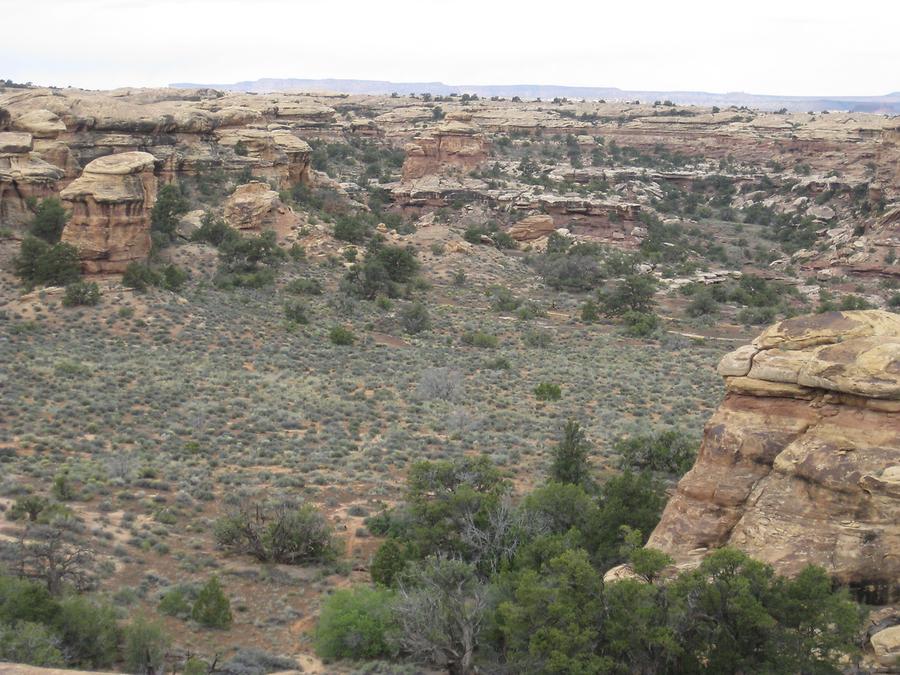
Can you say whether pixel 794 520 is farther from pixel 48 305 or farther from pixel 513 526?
pixel 48 305

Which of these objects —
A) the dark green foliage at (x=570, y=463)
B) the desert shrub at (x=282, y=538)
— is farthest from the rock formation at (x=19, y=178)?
the dark green foliage at (x=570, y=463)

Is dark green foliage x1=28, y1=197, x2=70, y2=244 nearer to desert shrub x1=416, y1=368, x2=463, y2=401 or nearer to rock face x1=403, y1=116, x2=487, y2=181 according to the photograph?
desert shrub x1=416, y1=368, x2=463, y2=401

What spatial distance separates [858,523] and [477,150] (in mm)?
66422

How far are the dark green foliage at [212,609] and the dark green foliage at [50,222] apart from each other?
Result: 30861 millimetres

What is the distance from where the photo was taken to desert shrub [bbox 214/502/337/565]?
16234mm

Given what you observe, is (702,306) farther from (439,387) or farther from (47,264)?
(47,264)

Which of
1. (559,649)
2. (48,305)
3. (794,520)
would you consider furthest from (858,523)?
(48,305)

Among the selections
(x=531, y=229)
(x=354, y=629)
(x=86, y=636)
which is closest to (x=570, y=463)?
(x=354, y=629)

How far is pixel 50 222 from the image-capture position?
39781mm

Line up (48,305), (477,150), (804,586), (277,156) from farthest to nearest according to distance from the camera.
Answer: (477,150) → (277,156) → (48,305) → (804,586)

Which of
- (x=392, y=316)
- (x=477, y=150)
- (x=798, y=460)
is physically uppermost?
(x=477, y=150)

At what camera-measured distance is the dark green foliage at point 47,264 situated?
117 ft

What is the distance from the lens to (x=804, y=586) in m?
10.3

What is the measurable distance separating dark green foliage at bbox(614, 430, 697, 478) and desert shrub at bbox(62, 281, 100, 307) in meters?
23.3
